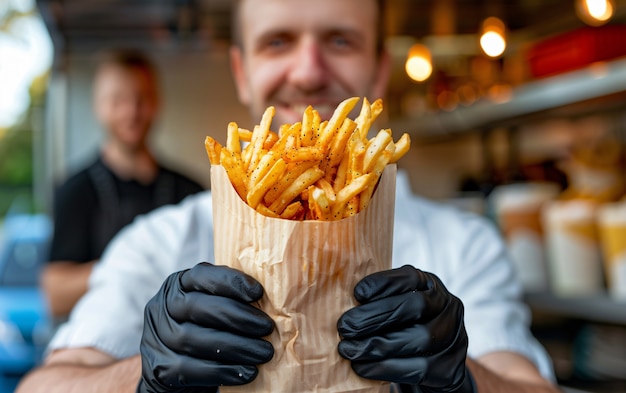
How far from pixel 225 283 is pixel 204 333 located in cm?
10

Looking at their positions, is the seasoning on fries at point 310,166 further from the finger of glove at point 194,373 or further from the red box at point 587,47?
the red box at point 587,47

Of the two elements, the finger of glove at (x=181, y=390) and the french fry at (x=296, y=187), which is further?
the finger of glove at (x=181, y=390)

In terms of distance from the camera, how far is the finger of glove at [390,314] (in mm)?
1001

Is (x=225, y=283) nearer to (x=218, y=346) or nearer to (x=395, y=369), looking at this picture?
(x=218, y=346)

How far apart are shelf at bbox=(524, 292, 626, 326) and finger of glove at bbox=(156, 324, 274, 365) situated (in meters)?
1.80

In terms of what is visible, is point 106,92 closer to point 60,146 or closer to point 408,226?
point 60,146

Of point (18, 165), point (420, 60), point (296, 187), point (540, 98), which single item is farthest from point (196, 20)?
point (18, 165)

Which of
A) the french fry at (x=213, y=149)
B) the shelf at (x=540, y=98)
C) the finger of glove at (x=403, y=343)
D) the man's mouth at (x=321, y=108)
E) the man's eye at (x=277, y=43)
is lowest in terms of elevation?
the finger of glove at (x=403, y=343)

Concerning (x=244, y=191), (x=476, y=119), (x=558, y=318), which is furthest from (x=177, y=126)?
(x=244, y=191)

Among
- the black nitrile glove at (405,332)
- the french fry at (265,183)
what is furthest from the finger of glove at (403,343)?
the french fry at (265,183)

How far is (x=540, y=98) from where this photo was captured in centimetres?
282

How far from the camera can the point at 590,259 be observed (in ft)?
8.73

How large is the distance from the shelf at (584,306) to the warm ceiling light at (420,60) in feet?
6.88

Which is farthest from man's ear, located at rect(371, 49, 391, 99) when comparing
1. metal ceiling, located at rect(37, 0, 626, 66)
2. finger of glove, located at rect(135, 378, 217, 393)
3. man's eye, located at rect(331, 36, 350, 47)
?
metal ceiling, located at rect(37, 0, 626, 66)
